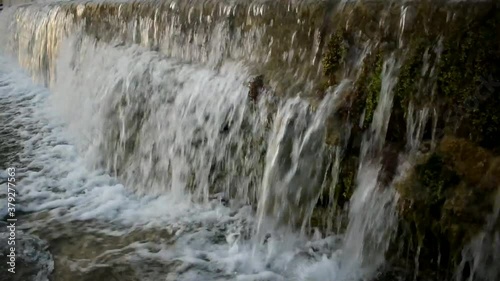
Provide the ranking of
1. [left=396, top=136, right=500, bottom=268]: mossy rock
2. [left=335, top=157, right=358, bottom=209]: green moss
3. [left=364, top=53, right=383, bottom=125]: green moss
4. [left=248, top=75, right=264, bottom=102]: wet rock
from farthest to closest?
1. [left=248, top=75, right=264, bottom=102]: wet rock
2. [left=335, top=157, right=358, bottom=209]: green moss
3. [left=364, top=53, right=383, bottom=125]: green moss
4. [left=396, top=136, right=500, bottom=268]: mossy rock

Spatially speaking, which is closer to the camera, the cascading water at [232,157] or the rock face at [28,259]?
the cascading water at [232,157]

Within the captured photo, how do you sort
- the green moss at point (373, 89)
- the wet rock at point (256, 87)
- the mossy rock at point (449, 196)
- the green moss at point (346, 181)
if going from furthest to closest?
the wet rock at point (256, 87) < the green moss at point (346, 181) < the green moss at point (373, 89) < the mossy rock at point (449, 196)

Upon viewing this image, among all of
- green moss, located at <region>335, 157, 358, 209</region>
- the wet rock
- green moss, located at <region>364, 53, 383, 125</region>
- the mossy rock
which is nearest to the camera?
the mossy rock

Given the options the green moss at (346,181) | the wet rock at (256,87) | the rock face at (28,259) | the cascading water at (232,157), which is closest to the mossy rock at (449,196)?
the cascading water at (232,157)

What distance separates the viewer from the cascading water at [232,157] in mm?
3424

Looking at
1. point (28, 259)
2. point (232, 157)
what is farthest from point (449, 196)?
point (28, 259)

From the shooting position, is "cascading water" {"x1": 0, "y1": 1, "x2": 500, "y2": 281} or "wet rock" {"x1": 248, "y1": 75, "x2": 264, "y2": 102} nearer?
"cascading water" {"x1": 0, "y1": 1, "x2": 500, "y2": 281}

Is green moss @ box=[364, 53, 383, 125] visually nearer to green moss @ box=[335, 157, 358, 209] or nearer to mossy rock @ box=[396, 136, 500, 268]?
green moss @ box=[335, 157, 358, 209]

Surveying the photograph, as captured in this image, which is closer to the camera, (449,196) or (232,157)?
(449,196)

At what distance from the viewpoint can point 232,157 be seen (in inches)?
182

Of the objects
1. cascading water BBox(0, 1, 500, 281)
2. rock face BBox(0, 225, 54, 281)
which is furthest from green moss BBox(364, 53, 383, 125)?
→ rock face BBox(0, 225, 54, 281)

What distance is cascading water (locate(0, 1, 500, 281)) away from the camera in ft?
11.2

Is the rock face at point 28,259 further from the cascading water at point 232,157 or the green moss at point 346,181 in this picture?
the green moss at point 346,181

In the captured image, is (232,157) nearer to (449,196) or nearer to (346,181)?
(346,181)
